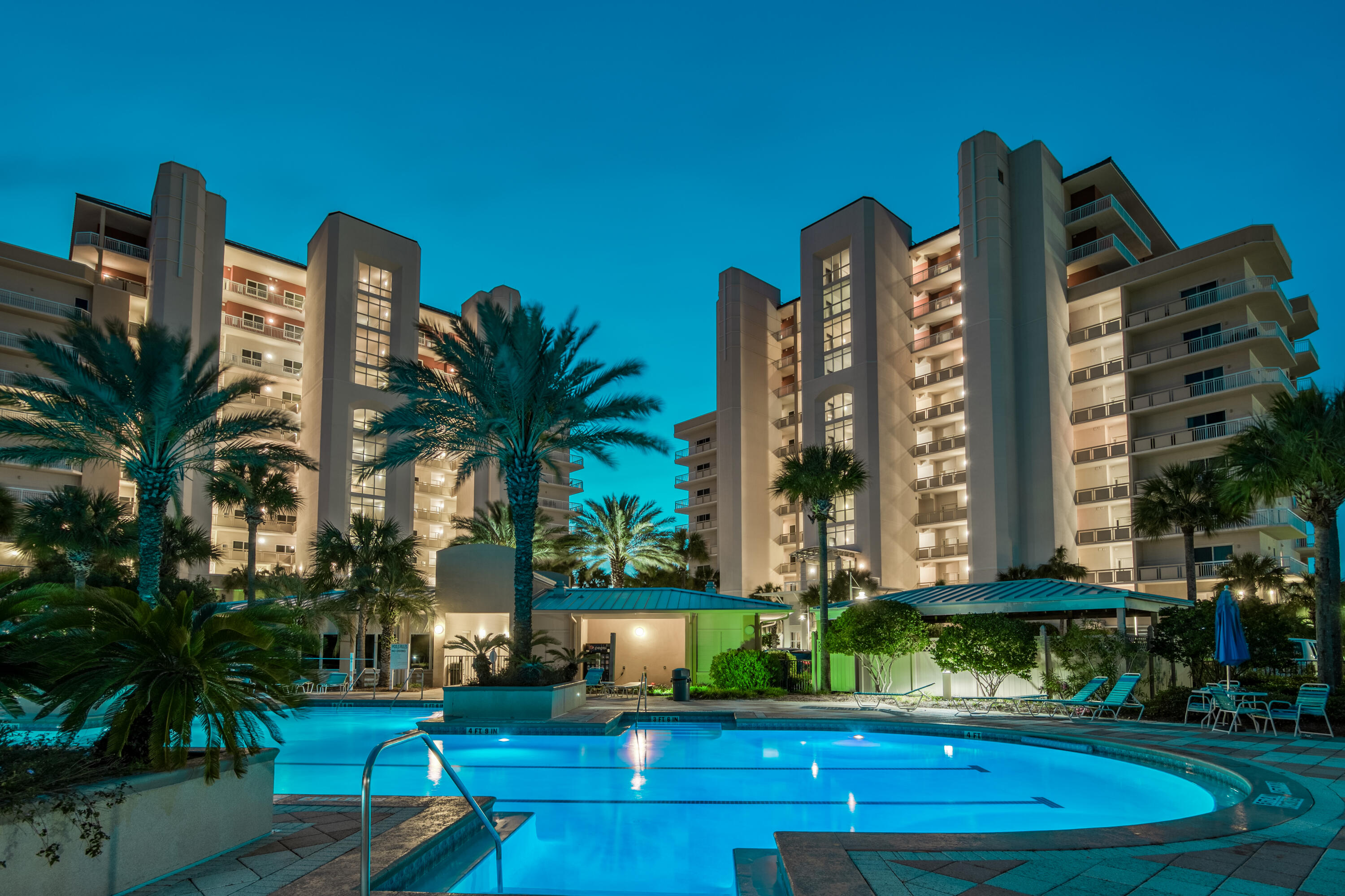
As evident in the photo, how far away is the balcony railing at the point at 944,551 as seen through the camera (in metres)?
49.9

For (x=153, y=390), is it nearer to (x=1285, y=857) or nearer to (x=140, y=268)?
(x=1285, y=857)

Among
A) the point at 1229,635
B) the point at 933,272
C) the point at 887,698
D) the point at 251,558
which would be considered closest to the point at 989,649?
the point at 887,698

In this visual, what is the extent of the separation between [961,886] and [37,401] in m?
21.1

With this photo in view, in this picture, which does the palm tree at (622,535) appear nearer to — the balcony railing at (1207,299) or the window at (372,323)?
the window at (372,323)

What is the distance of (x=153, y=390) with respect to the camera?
18516mm

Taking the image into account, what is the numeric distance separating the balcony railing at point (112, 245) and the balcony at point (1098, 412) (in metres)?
54.1

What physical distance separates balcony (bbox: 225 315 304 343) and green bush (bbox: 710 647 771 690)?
44.5 meters

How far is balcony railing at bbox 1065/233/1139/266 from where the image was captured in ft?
156

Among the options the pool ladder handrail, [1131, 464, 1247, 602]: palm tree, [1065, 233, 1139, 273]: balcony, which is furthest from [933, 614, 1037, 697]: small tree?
[1065, 233, 1139, 273]: balcony

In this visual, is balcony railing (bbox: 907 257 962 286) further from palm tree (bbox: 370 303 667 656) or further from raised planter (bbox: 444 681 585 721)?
raised planter (bbox: 444 681 585 721)

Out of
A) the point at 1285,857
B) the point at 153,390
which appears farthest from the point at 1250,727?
the point at 153,390

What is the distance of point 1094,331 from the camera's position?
155ft

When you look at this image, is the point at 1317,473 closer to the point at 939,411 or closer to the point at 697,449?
the point at 939,411

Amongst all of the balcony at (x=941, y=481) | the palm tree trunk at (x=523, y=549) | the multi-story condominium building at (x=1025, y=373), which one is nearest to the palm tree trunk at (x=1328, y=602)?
the palm tree trunk at (x=523, y=549)
